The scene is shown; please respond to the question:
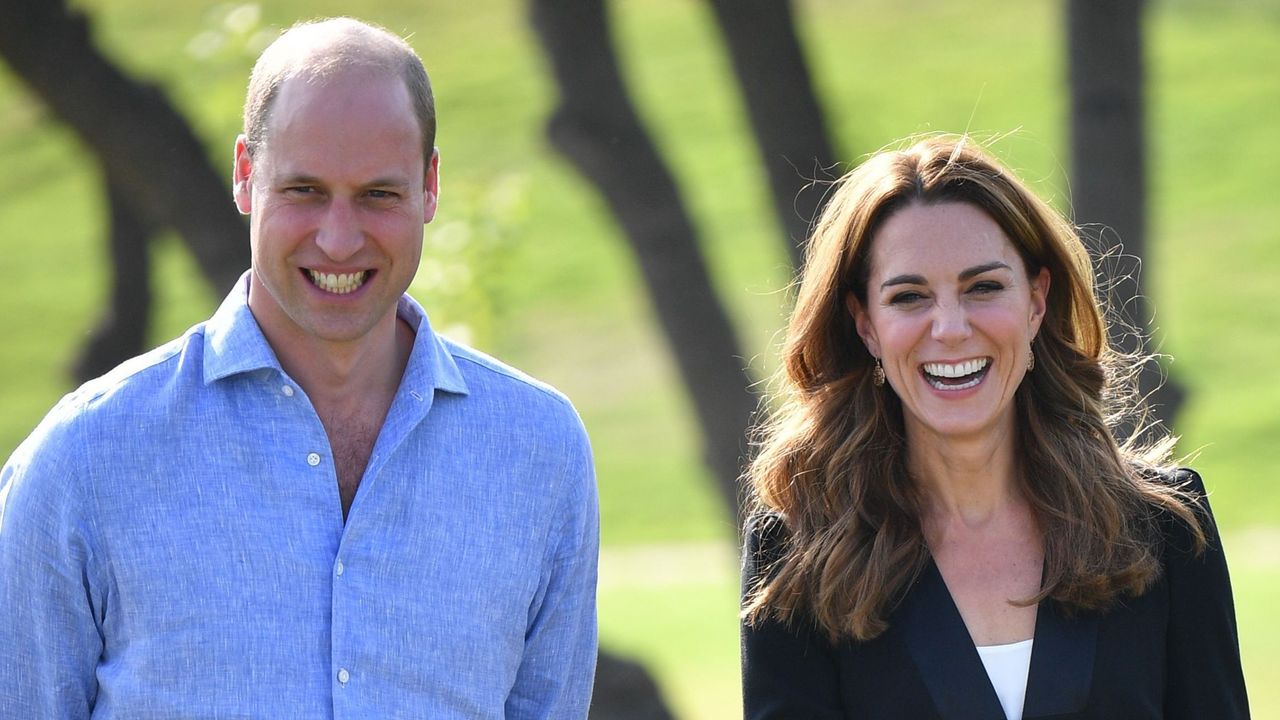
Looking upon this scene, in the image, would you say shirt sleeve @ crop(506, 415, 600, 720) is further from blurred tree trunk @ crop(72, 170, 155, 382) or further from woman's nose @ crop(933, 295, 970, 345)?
blurred tree trunk @ crop(72, 170, 155, 382)

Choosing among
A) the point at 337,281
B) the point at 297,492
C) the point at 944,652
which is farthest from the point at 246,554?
the point at 944,652

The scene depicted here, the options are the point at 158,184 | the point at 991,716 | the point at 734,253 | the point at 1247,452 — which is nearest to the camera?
the point at 991,716

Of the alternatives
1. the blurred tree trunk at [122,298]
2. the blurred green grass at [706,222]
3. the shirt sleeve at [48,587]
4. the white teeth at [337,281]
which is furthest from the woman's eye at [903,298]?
the blurred green grass at [706,222]

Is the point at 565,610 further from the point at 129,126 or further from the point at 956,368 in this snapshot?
the point at 129,126

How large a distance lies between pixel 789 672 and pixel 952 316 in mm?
717

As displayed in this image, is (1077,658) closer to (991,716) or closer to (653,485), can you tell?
(991,716)

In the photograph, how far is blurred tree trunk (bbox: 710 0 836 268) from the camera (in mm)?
5309

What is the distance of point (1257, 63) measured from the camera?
75.6 feet

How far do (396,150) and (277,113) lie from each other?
7.7 inches

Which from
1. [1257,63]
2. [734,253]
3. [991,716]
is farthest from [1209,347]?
[991,716]

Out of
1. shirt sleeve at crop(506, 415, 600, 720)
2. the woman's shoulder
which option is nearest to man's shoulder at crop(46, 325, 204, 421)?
shirt sleeve at crop(506, 415, 600, 720)

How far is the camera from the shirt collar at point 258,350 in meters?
2.59

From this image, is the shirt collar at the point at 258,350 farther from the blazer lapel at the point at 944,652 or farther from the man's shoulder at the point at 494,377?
the blazer lapel at the point at 944,652

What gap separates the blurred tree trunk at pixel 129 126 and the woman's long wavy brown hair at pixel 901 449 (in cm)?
245
